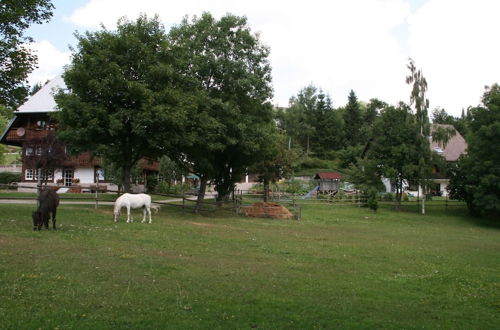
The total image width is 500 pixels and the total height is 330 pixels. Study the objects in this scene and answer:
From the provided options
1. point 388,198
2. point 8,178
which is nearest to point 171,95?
point 388,198

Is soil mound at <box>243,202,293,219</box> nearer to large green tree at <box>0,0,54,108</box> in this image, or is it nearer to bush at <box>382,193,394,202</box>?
large green tree at <box>0,0,54,108</box>

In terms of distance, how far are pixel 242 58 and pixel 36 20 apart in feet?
42.2

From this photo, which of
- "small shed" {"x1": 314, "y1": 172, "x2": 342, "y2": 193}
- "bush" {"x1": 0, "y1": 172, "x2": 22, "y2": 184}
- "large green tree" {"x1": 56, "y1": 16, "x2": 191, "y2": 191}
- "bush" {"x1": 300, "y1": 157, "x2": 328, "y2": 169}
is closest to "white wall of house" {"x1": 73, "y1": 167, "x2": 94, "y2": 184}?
"bush" {"x1": 0, "y1": 172, "x2": 22, "y2": 184}

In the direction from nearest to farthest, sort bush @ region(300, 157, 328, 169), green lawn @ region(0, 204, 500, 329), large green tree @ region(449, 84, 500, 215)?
green lawn @ region(0, 204, 500, 329) → large green tree @ region(449, 84, 500, 215) → bush @ region(300, 157, 328, 169)

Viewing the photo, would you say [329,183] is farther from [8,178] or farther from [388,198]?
[8,178]

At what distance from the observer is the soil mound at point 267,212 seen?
94.2 feet

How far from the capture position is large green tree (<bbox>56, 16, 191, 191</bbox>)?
2194cm

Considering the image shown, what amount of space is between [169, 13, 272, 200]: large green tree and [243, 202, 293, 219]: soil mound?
350 centimetres

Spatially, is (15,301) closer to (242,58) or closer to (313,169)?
(242,58)

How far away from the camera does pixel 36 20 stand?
1988cm

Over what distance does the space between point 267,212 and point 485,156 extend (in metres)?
18.5

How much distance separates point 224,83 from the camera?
95.1 feet

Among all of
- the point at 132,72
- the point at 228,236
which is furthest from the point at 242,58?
the point at 228,236

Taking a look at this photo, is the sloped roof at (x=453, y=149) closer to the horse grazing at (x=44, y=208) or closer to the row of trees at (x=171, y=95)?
the row of trees at (x=171, y=95)
